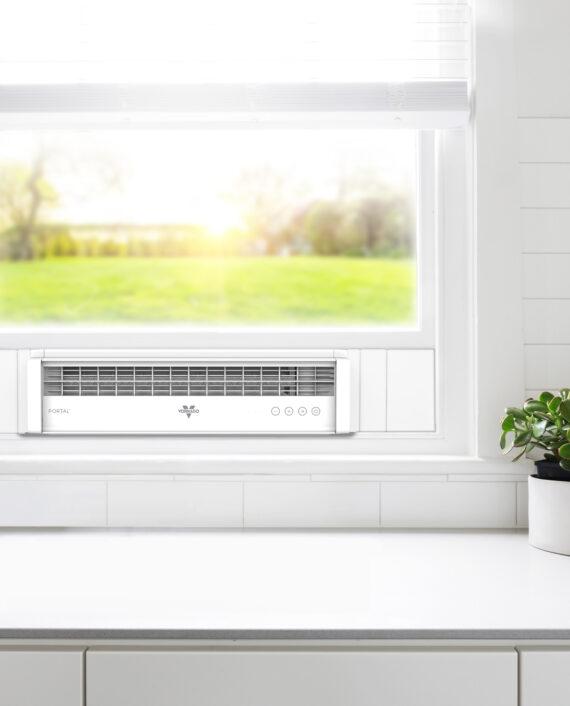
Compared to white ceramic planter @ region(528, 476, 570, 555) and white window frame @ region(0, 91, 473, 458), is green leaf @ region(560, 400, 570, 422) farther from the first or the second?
white window frame @ region(0, 91, 473, 458)

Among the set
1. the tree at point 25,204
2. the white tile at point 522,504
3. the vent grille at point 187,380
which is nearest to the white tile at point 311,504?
the vent grille at point 187,380

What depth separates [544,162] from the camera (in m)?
1.43

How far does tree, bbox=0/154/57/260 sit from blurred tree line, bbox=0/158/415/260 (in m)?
0.01

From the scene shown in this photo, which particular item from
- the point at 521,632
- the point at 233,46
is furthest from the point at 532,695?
the point at 233,46

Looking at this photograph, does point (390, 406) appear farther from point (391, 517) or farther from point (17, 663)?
point (17, 663)

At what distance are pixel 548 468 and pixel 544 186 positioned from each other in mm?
657

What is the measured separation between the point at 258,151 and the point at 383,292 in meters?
0.49

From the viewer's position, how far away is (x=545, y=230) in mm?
1435

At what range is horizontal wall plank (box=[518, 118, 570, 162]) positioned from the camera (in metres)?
1.43

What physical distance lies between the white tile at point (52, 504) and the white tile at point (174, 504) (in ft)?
0.13

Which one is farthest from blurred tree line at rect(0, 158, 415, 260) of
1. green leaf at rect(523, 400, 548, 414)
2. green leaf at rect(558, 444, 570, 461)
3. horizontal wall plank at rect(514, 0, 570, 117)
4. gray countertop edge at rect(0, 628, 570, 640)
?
gray countertop edge at rect(0, 628, 570, 640)

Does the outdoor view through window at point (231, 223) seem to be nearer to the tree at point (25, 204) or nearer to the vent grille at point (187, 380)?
the tree at point (25, 204)

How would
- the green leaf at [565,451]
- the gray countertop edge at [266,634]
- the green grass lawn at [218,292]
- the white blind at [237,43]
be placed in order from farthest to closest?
the green grass lawn at [218,292] < the white blind at [237,43] < the green leaf at [565,451] < the gray countertop edge at [266,634]

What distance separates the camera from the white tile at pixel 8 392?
Answer: 1523 millimetres
